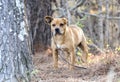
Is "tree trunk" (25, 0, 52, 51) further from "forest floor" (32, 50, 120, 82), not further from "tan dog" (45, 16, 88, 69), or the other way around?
"forest floor" (32, 50, 120, 82)

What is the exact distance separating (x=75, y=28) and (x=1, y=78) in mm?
5529

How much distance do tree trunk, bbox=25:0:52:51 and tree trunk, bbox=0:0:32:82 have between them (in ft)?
22.0

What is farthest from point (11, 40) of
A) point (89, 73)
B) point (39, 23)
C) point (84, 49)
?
point (39, 23)

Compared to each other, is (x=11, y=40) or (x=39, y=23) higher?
(x=11, y=40)

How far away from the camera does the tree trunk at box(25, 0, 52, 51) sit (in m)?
14.6

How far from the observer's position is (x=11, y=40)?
25.4 feet

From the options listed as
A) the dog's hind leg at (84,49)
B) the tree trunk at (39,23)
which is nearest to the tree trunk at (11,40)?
the dog's hind leg at (84,49)

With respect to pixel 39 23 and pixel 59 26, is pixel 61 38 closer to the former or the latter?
pixel 59 26

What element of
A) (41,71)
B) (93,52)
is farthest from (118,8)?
(41,71)

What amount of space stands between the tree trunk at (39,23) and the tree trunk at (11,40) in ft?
22.0

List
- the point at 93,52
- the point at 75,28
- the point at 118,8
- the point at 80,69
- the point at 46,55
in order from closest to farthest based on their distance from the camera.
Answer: the point at 80,69, the point at 75,28, the point at 46,55, the point at 93,52, the point at 118,8

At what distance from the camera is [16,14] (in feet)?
25.5

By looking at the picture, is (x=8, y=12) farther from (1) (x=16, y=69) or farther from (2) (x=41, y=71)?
(2) (x=41, y=71)

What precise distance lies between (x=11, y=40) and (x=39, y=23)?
23.0ft
